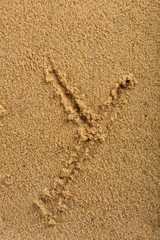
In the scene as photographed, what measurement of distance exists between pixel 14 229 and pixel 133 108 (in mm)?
611

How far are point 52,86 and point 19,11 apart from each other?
0.96 feet

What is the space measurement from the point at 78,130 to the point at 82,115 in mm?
55

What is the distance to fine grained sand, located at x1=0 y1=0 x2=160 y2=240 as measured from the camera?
133 centimetres

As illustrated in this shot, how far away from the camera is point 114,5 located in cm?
133

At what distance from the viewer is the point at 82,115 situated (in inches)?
52.6

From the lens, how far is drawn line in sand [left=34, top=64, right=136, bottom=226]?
1.33m

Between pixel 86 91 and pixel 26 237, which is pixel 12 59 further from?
pixel 26 237

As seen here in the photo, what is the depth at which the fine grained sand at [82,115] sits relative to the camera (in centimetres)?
133

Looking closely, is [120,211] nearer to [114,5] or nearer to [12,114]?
[12,114]

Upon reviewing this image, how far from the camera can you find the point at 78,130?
133 centimetres

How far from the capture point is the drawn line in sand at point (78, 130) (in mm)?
1329

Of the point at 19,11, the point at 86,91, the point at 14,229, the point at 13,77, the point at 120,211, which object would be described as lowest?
the point at 120,211

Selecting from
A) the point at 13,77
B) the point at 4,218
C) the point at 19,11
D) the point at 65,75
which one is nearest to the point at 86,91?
the point at 65,75

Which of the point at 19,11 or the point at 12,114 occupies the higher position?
the point at 19,11
